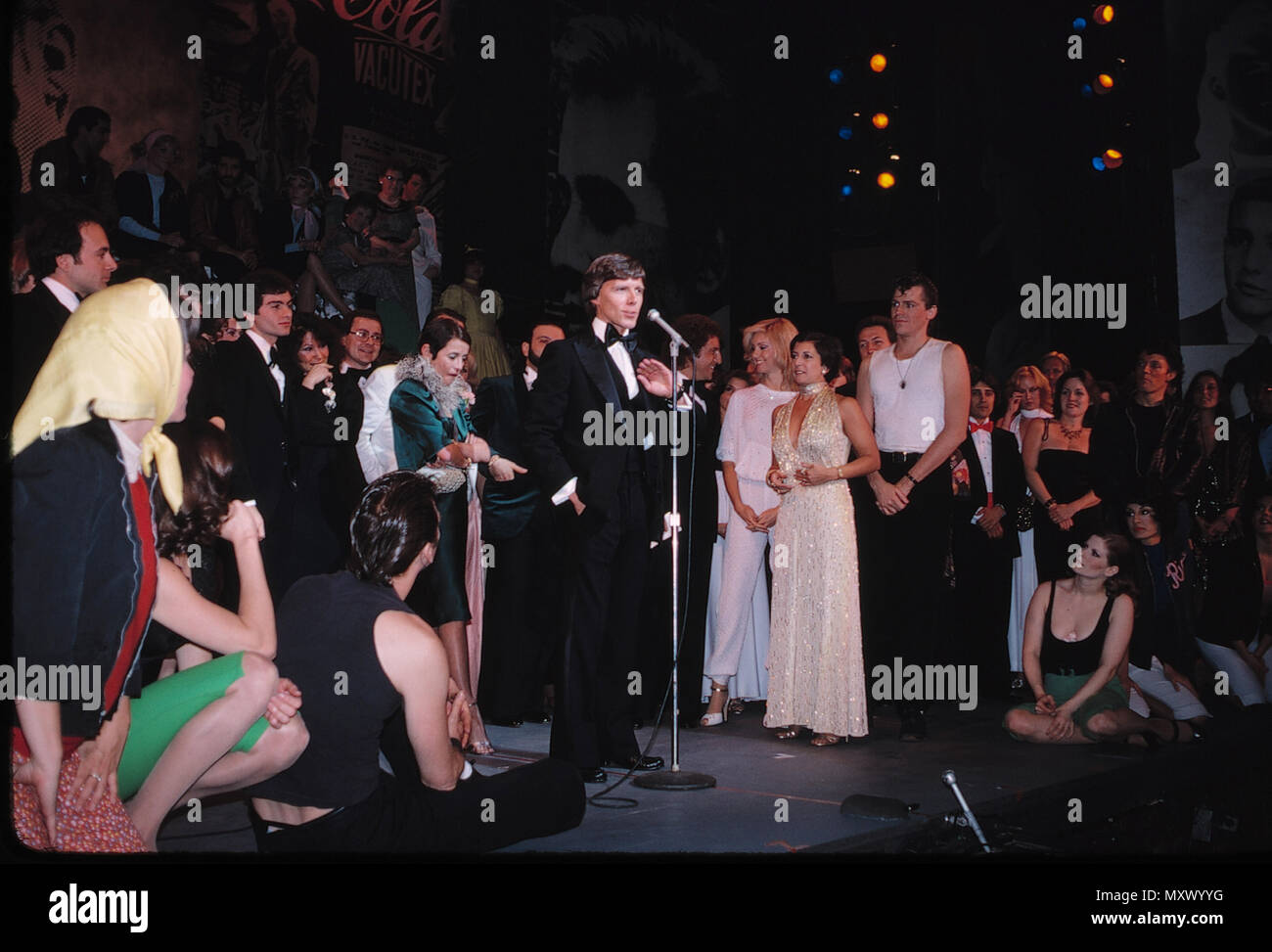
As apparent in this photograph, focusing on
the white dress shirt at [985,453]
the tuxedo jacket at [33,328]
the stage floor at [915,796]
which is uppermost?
the tuxedo jacket at [33,328]

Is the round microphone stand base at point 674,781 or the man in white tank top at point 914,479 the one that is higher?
the man in white tank top at point 914,479

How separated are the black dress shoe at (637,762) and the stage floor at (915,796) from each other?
14cm

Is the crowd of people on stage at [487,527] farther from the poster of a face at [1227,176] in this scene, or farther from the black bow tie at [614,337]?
the poster of a face at [1227,176]

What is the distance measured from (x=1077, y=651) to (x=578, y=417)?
242cm

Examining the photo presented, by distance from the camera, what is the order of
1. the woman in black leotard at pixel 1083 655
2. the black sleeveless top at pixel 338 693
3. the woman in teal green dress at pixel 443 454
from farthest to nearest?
the woman in black leotard at pixel 1083 655 < the woman in teal green dress at pixel 443 454 < the black sleeveless top at pixel 338 693

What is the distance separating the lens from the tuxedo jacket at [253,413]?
4750 mm

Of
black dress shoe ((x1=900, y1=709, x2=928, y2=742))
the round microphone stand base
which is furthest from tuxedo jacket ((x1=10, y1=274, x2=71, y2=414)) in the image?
black dress shoe ((x1=900, y1=709, x2=928, y2=742))

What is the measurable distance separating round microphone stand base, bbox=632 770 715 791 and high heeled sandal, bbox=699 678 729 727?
1.30m

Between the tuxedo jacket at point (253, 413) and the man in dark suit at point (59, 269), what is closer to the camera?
the man in dark suit at point (59, 269)

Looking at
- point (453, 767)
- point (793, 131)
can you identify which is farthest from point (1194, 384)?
point (453, 767)

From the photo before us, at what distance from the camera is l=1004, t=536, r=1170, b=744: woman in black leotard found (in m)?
5.15

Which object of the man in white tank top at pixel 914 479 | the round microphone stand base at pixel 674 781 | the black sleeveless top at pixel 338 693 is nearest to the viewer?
the black sleeveless top at pixel 338 693

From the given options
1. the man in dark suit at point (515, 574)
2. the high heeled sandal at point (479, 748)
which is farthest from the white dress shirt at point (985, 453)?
the high heeled sandal at point (479, 748)
